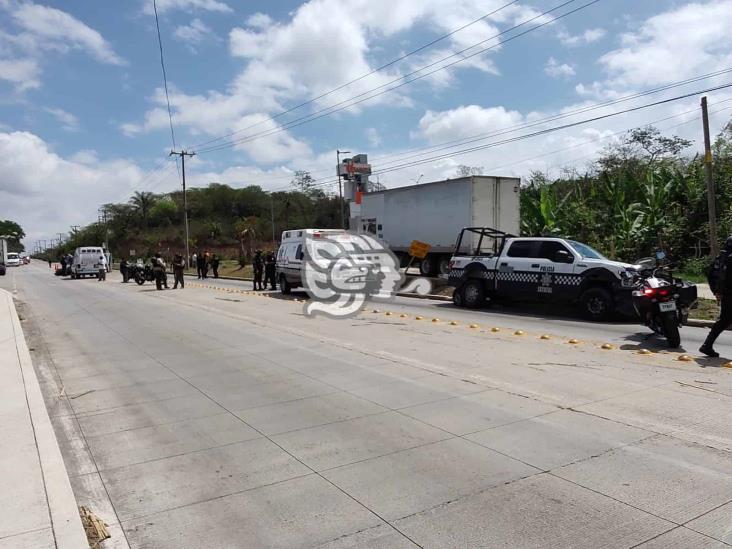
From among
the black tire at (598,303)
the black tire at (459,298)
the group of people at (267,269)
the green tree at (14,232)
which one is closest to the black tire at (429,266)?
the group of people at (267,269)

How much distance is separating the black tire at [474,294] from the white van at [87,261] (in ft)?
100

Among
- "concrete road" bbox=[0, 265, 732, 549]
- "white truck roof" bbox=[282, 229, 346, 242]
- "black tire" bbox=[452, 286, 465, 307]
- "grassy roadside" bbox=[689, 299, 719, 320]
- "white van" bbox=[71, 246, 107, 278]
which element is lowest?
"concrete road" bbox=[0, 265, 732, 549]

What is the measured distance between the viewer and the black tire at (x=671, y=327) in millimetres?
8930

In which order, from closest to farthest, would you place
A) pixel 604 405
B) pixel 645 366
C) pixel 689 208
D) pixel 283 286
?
pixel 604 405, pixel 645 366, pixel 283 286, pixel 689 208

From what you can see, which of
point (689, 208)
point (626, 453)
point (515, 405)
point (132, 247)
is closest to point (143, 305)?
point (515, 405)

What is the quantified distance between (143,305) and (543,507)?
647 inches

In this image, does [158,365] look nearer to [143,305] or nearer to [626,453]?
[626,453]

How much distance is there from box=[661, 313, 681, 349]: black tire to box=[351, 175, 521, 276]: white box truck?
1152 centimetres

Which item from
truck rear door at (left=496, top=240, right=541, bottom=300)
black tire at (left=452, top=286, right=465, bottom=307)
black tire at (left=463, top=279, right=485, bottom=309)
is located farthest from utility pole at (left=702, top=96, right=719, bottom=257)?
black tire at (left=452, top=286, right=465, bottom=307)

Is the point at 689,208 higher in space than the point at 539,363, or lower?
higher

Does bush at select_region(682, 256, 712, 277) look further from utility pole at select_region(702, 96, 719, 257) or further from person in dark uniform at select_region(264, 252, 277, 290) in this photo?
person in dark uniform at select_region(264, 252, 277, 290)

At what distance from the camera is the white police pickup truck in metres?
12.5

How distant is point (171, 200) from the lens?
102 meters

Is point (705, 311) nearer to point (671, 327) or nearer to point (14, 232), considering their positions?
point (671, 327)
